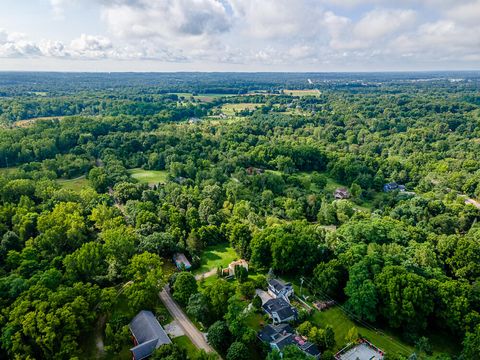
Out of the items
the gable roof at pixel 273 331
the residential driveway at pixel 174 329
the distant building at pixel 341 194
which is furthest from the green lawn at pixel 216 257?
the distant building at pixel 341 194

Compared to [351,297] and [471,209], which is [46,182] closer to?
[351,297]

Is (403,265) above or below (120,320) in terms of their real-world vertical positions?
above

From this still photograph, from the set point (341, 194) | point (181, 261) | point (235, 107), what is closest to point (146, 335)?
point (181, 261)

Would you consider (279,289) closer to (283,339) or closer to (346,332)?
(283,339)

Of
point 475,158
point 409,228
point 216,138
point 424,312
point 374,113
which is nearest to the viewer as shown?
point 424,312

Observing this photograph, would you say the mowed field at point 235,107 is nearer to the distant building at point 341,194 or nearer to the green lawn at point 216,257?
the distant building at point 341,194

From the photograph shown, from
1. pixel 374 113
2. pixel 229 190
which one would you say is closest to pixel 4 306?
pixel 229 190
